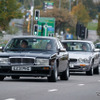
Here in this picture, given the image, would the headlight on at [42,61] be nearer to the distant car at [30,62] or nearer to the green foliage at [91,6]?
the distant car at [30,62]

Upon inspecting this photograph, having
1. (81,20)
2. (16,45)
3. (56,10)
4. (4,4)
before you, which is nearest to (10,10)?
(4,4)

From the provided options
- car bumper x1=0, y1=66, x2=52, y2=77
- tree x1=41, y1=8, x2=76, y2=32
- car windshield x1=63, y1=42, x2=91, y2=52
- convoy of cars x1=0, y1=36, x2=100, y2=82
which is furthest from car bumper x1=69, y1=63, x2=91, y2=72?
tree x1=41, y1=8, x2=76, y2=32

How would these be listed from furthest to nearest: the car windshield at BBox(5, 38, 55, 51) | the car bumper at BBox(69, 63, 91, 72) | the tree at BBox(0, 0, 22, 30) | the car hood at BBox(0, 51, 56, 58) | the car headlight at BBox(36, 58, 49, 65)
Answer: the tree at BBox(0, 0, 22, 30)
the car bumper at BBox(69, 63, 91, 72)
the car windshield at BBox(5, 38, 55, 51)
the car hood at BBox(0, 51, 56, 58)
the car headlight at BBox(36, 58, 49, 65)

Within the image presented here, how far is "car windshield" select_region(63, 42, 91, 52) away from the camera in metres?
25.5

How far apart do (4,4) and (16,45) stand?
117ft

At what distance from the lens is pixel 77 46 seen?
84.2 feet

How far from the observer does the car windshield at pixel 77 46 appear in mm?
25453

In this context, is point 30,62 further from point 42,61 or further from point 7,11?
point 7,11

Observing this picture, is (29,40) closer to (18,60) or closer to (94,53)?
(18,60)

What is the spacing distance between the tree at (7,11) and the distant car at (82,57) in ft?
87.3

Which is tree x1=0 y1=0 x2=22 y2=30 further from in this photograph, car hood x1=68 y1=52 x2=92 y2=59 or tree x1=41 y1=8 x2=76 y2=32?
tree x1=41 y1=8 x2=76 y2=32

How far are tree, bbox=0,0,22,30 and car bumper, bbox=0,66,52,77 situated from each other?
3501 centimetres

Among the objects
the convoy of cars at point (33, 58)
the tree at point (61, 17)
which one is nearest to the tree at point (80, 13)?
the tree at point (61, 17)

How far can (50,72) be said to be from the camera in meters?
17.1
